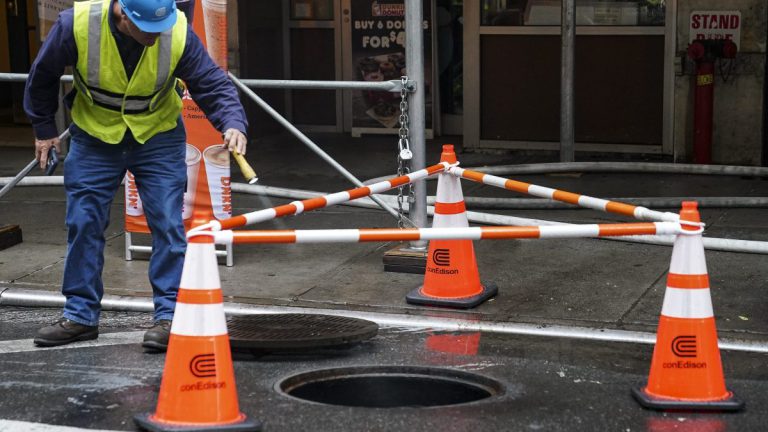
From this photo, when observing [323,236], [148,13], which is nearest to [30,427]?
[323,236]

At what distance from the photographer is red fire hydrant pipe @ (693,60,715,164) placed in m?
10.6

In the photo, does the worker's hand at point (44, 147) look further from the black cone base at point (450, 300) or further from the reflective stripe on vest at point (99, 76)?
the black cone base at point (450, 300)

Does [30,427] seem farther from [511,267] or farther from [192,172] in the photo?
[511,267]

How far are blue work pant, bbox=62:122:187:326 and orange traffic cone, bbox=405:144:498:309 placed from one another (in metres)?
1.46

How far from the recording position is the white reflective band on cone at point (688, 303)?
5020 millimetres

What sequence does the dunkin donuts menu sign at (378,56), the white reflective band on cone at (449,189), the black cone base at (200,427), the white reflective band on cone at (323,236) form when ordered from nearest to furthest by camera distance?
the black cone base at (200,427), the white reflective band on cone at (323,236), the white reflective band on cone at (449,189), the dunkin donuts menu sign at (378,56)

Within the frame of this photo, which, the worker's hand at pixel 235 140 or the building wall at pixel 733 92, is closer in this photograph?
the worker's hand at pixel 235 140

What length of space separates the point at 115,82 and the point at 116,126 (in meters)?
0.23

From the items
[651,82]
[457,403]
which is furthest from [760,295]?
[651,82]

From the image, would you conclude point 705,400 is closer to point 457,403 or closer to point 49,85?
point 457,403

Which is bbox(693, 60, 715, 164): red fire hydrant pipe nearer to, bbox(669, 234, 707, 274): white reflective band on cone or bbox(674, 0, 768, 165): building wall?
bbox(674, 0, 768, 165): building wall

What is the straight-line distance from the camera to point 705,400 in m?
5.01

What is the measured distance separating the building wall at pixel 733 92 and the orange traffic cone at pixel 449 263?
15.6 ft

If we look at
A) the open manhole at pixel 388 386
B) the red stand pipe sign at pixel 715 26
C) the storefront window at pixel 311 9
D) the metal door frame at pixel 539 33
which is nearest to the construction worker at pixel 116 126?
the open manhole at pixel 388 386
